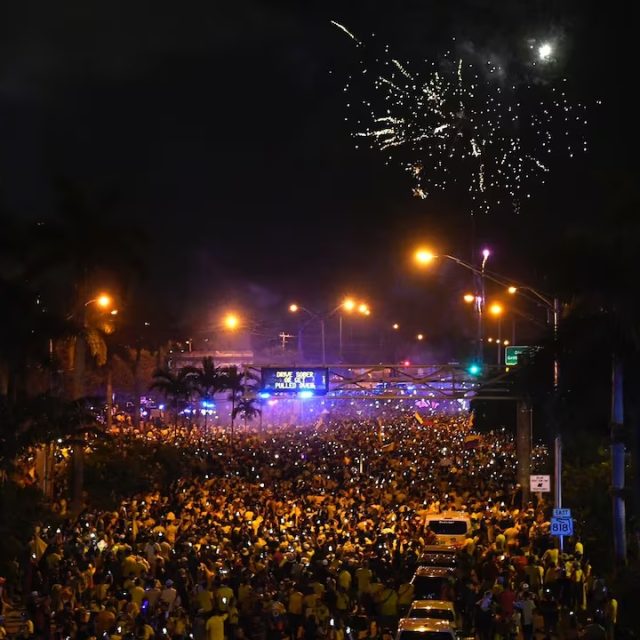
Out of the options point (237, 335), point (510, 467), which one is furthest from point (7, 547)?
point (237, 335)

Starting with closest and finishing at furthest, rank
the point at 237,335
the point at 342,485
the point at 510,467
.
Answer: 1. the point at 342,485
2. the point at 510,467
3. the point at 237,335

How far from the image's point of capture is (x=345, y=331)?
14500cm

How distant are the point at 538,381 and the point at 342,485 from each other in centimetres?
1067

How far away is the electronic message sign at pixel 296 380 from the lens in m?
42.0

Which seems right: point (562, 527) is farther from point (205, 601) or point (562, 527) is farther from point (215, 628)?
point (215, 628)

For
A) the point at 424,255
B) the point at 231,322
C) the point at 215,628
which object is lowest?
the point at 215,628

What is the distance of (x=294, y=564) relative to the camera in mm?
20359

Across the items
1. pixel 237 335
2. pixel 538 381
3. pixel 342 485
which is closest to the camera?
pixel 538 381

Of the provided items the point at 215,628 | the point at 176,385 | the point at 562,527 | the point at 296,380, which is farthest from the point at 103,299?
the point at 176,385

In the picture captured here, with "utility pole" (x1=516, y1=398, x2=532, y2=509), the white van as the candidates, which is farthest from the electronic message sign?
the white van

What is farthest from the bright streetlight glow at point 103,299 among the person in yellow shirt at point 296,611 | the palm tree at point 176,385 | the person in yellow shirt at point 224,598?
the palm tree at point 176,385

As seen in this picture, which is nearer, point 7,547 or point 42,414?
point 7,547

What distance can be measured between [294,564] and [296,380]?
22073 millimetres

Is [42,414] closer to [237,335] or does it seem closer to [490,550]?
[490,550]
